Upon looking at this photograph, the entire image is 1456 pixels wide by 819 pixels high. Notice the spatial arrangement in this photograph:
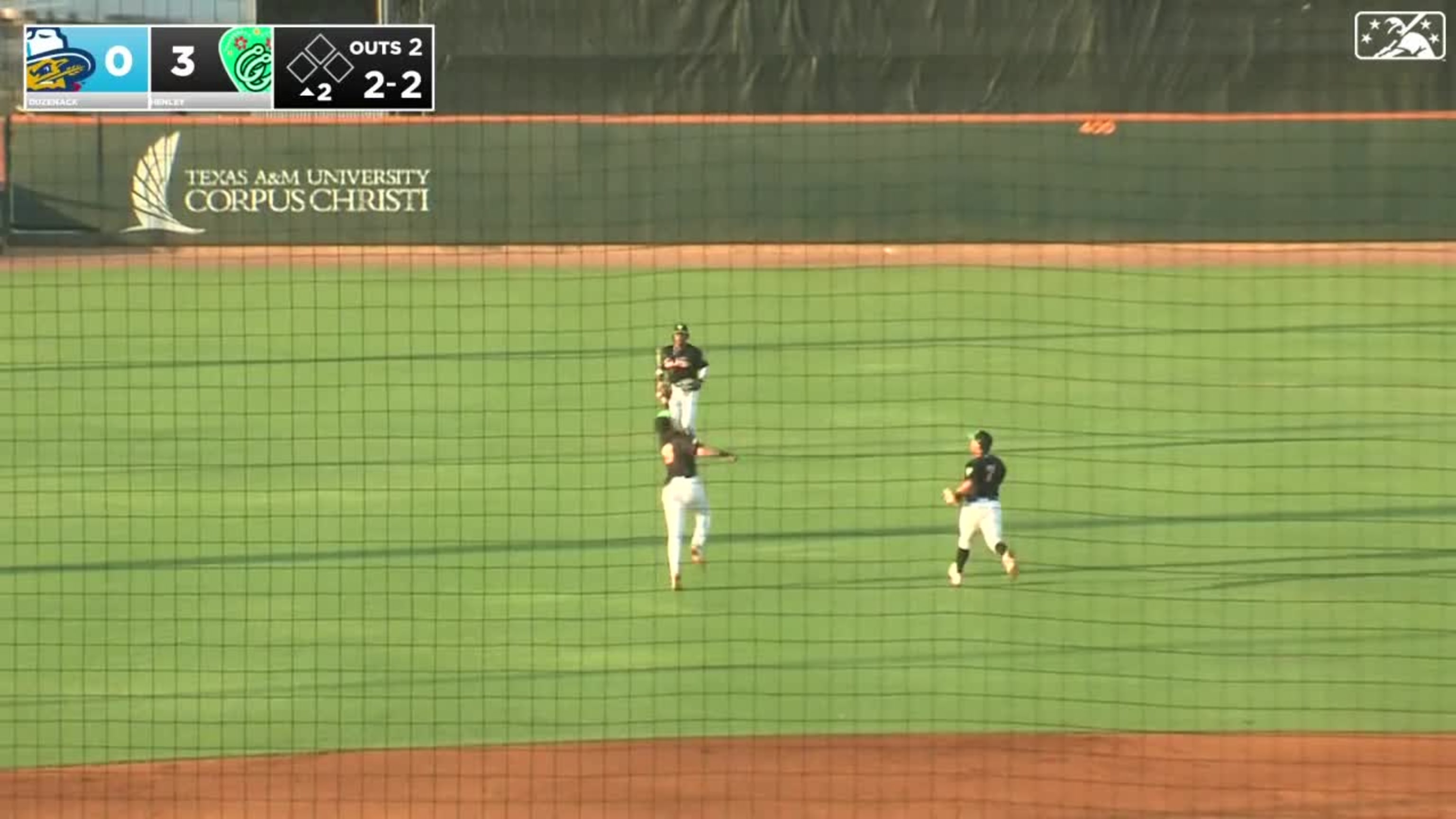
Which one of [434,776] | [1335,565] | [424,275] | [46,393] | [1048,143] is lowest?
[434,776]

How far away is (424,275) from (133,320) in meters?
3.66

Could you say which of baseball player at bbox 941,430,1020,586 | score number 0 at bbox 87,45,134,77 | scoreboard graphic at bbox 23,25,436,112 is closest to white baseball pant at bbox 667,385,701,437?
baseball player at bbox 941,430,1020,586

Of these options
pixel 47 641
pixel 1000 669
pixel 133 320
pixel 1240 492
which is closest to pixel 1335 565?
pixel 1240 492

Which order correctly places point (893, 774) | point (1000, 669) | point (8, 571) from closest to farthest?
1. point (893, 774)
2. point (1000, 669)
3. point (8, 571)

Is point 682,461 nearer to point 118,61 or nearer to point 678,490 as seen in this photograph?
point 678,490

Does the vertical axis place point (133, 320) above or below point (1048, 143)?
below

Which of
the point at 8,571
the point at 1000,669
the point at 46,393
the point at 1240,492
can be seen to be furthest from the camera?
the point at 46,393

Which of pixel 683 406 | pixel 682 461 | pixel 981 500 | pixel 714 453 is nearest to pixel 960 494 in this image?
pixel 981 500

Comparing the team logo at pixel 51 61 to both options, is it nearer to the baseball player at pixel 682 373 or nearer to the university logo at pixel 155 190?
the university logo at pixel 155 190

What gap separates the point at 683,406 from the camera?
17.2 m

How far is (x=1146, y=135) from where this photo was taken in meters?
26.5

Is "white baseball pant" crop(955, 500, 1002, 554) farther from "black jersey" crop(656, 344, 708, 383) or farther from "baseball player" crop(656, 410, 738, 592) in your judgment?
"black jersey" crop(656, 344, 708, 383)

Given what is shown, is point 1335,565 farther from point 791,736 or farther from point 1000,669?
point 791,736

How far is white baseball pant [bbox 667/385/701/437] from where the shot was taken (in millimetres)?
17125
